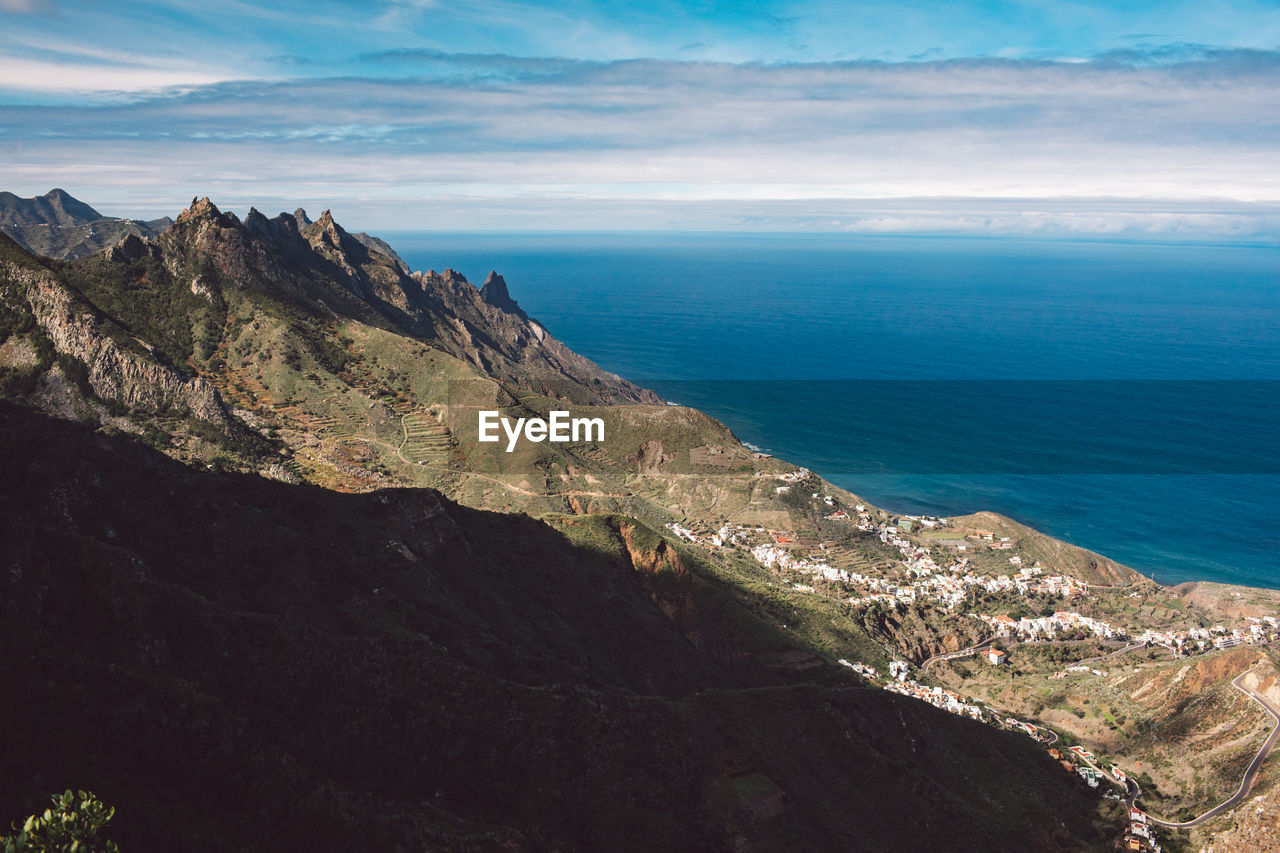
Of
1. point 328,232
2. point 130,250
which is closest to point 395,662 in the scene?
point 130,250

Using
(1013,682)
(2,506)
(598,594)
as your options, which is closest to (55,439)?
(2,506)

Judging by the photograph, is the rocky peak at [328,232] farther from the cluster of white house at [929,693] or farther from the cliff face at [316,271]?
the cluster of white house at [929,693]

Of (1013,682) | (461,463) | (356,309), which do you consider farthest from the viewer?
(356,309)

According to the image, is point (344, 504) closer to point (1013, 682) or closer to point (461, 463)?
point (461, 463)

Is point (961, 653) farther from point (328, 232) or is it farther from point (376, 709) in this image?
point (328, 232)

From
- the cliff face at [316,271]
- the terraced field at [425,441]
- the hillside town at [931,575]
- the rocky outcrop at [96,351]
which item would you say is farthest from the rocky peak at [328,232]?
the hillside town at [931,575]

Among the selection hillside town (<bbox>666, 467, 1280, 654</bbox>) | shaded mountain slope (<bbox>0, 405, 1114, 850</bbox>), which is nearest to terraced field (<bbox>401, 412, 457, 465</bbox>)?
hillside town (<bbox>666, 467, 1280, 654</bbox>)
